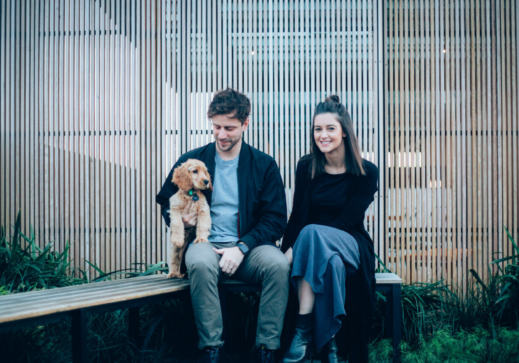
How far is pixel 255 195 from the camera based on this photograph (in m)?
2.64

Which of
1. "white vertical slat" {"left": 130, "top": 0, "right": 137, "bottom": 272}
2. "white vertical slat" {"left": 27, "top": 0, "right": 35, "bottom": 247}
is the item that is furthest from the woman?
"white vertical slat" {"left": 27, "top": 0, "right": 35, "bottom": 247}

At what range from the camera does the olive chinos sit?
2.17 m

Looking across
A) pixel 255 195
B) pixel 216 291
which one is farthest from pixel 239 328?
pixel 255 195

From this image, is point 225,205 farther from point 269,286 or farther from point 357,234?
point 357,234

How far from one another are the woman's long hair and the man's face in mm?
573

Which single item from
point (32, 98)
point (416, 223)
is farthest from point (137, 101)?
point (416, 223)

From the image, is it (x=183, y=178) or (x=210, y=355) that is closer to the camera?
(x=210, y=355)

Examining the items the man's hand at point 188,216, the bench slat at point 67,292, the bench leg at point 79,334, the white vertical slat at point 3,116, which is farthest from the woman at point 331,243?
the white vertical slat at point 3,116

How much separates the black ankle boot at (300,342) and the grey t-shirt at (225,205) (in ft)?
2.40

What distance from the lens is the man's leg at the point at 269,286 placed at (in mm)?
2213

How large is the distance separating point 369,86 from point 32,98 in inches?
148

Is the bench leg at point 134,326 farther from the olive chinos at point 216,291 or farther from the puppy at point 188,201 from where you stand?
the olive chinos at point 216,291

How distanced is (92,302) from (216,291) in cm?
70

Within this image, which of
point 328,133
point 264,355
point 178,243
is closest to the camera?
point 264,355
